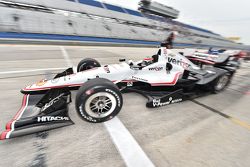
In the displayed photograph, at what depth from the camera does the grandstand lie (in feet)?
56.1

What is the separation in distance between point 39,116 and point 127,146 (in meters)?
1.30

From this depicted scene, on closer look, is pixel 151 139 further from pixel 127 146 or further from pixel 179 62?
pixel 179 62

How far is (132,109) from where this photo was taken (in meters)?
2.79

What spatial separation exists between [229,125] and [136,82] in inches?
75.6

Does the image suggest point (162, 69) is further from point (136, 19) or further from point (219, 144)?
point (136, 19)

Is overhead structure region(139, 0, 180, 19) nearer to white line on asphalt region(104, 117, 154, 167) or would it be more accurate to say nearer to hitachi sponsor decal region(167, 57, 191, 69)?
hitachi sponsor decal region(167, 57, 191, 69)

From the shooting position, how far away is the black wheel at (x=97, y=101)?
2055 millimetres

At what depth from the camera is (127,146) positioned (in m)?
1.89

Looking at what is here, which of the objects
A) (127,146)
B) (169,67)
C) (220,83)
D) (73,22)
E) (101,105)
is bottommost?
(127,146)

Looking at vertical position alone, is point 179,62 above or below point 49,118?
above

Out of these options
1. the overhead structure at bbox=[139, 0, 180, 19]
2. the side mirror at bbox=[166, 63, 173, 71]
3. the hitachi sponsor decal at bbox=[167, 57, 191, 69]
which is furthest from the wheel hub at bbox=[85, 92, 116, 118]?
the overhead structure at bbox=[139, 0, 180, 19]

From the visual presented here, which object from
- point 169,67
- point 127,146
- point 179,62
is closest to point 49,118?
point 127,146

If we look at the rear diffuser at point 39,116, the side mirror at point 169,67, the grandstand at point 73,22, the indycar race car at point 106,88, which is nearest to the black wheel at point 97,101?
the indycar race car at point 106,88

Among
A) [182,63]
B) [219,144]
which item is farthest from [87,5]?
[219,144]
